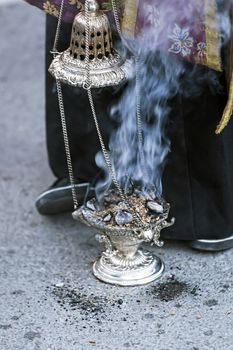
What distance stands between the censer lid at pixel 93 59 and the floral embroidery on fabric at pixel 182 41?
6.1 inches

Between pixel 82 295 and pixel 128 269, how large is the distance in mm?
159

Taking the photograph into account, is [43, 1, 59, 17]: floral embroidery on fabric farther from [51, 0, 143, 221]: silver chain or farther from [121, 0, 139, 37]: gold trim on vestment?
[121, 0, 139, 37]: gold trim on vestment

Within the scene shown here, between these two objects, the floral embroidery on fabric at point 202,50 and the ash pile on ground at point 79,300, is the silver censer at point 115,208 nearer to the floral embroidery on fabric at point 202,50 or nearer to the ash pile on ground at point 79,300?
the ash pile on ground at point 79,300

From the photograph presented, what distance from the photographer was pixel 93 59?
2557mm

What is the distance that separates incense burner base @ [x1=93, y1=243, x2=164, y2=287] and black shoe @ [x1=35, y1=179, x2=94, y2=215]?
32cm

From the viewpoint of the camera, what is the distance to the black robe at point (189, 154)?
278 centimetres

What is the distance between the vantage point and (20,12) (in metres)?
5.20

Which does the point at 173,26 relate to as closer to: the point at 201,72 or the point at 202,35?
the point at 202,35

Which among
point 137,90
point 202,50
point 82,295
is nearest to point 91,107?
point 137,90

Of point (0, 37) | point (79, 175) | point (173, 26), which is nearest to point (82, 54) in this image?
point (173, 26)

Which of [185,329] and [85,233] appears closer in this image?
[185,329]

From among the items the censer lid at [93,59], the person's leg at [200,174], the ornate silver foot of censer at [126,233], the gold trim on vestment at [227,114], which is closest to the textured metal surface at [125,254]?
the ornate silver foot of censer at [126,233]

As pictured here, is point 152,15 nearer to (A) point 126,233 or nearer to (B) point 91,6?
(B) point 91,6

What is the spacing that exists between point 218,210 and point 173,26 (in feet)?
2.15
